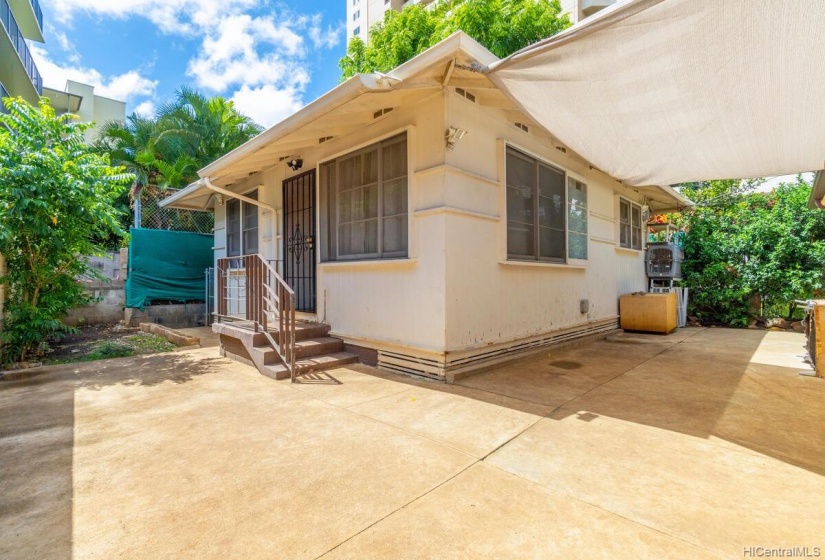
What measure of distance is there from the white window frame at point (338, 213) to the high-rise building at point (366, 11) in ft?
70.0

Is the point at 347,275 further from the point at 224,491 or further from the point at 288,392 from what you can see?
the point at 224,491

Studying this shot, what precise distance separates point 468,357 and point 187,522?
288cm

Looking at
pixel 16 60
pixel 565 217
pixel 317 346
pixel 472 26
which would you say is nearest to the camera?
pixel 317 346

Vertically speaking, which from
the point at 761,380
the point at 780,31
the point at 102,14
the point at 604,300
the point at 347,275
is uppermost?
the point at 102,14

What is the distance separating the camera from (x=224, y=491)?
180 centimetres

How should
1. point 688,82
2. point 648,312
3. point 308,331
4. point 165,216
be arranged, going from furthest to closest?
point 165,216, point 648,312, point 308,331, point 688,82

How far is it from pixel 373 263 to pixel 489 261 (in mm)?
1326

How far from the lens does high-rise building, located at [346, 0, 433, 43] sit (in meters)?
32.0

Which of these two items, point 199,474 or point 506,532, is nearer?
point 506,532

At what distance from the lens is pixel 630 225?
26.6ft

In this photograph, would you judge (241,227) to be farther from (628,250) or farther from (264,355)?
(628,250)

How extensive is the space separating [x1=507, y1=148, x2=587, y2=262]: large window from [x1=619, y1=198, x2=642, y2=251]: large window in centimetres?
223

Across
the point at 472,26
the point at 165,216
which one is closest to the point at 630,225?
the point at 472,26

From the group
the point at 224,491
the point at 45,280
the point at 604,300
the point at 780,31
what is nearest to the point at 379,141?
the point at 780,31
